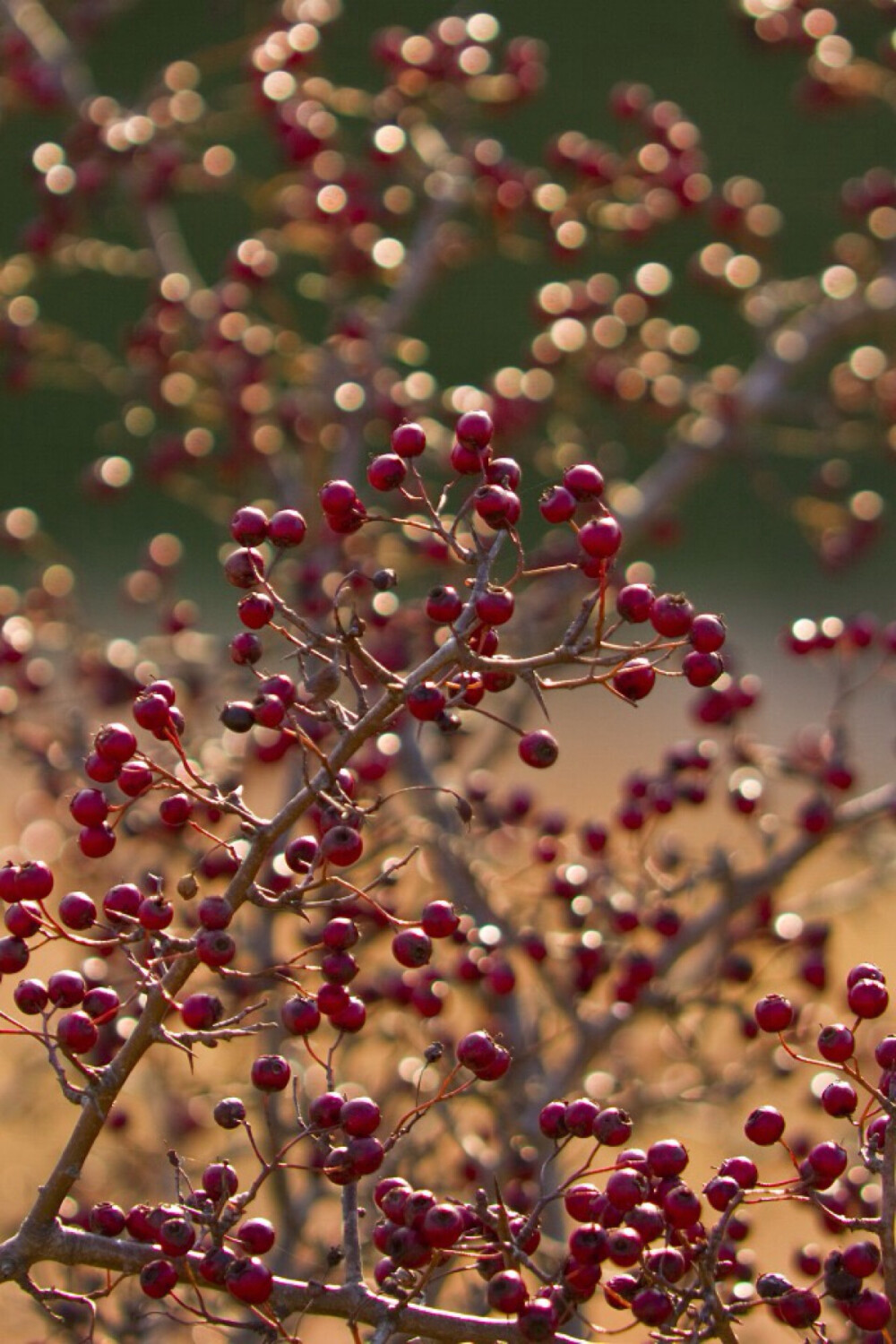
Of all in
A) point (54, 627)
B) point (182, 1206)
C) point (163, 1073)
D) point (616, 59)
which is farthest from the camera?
point (616, 59)

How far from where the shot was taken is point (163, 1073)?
96.7 inches

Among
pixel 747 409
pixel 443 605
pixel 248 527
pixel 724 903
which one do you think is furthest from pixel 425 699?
pixel 747 409

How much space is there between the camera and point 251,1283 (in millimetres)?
1039

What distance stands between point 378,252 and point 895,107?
2.70 ft

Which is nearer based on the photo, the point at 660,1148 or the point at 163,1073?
the point at 660,1148

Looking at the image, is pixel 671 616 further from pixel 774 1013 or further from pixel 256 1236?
pixel 256 1236

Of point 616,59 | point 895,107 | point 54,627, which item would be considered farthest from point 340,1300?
point 616,59

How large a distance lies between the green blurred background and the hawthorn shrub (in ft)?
19.4

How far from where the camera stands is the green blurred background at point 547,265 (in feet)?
30.1

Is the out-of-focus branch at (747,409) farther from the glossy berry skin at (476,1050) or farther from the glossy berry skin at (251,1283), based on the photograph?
the glossy berry skin at (251,1283)

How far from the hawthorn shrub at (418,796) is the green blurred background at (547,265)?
590cm

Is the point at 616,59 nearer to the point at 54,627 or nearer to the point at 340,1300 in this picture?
the point at 54,627

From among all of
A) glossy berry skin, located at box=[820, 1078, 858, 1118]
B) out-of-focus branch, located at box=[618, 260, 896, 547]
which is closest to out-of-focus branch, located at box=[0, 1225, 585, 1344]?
glossy berry skin, located at box=[820, 1078, 858, 1118]

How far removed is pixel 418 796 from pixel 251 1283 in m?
1.35
